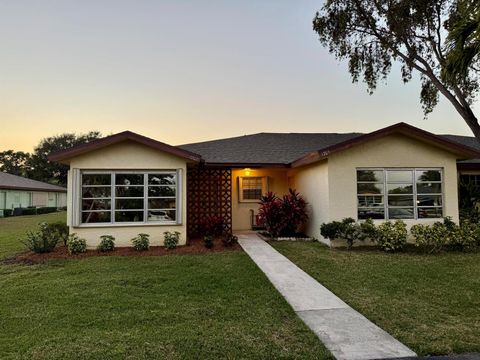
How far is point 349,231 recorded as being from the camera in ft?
32.1

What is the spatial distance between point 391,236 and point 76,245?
925 centimetres

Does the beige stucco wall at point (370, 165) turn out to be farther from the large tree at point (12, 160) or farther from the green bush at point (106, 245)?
the large tree at point (12, 160)

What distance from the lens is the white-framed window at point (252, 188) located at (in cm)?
1445

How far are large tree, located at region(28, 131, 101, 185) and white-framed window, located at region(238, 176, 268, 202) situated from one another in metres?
44.8

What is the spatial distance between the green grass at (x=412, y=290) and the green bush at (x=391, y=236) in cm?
39

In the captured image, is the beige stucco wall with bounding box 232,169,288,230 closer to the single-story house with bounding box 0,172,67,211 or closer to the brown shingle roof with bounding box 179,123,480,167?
the brown shingle roof with bounding box 179,123,480,167

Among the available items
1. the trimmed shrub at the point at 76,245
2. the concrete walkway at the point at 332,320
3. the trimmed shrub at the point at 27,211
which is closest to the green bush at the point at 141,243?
the trimmed shrub at the point at 76,245

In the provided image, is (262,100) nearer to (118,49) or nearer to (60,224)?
(118,49)

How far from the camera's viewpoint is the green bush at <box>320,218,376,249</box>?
9.80m

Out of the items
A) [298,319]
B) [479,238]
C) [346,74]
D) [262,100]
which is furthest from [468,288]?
[262,100]

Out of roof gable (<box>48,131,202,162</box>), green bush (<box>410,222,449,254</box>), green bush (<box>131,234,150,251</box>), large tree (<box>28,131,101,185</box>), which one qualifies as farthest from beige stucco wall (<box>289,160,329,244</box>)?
large tree (<box>28,131,101,185</box>)

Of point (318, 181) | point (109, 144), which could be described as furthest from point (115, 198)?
point (318, 181)

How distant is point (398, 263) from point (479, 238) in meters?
3.90

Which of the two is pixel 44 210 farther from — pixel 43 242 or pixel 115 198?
pixel 115 198
